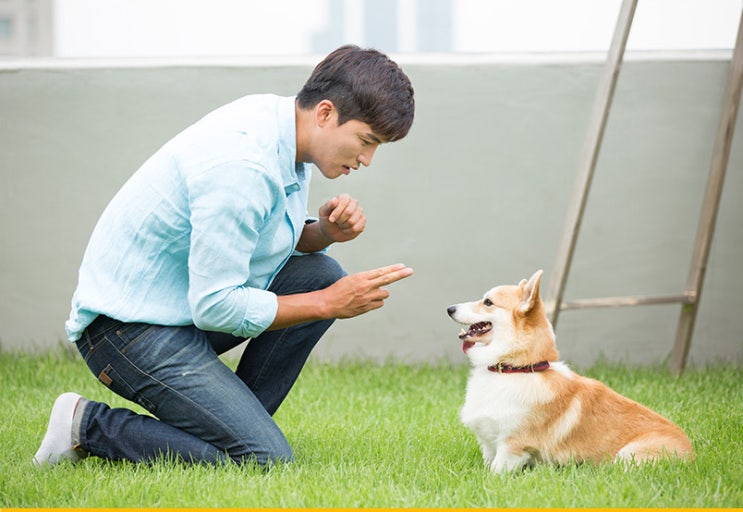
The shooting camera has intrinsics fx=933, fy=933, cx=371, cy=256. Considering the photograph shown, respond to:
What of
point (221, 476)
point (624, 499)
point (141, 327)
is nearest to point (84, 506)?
point (221, 476)

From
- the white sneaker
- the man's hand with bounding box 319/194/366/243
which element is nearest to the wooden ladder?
the man's hand with bounding box 319/194/366/243

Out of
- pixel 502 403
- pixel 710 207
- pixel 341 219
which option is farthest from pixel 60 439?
pixel 710 207

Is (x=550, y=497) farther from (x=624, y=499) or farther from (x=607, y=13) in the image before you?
(x=607, y=13)

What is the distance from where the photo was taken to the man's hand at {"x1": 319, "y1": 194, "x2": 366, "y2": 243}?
113 inches

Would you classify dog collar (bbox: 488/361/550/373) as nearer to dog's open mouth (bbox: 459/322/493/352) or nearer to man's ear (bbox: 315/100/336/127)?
dog's open mouth (bbox: 459/322/493/352)

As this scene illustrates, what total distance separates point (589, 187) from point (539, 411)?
1753 millimetres

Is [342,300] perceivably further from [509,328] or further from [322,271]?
[509,328]

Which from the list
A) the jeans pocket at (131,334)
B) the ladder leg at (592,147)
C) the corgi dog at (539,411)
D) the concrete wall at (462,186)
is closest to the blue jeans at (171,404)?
the jeans pocket at (131,334)

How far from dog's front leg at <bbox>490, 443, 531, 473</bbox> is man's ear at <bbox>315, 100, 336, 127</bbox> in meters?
1.08

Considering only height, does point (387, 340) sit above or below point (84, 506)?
below

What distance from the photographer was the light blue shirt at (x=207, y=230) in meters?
2.44

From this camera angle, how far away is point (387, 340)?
489cm

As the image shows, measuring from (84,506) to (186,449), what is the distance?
1.31 feet

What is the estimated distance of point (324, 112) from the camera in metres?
2.54
